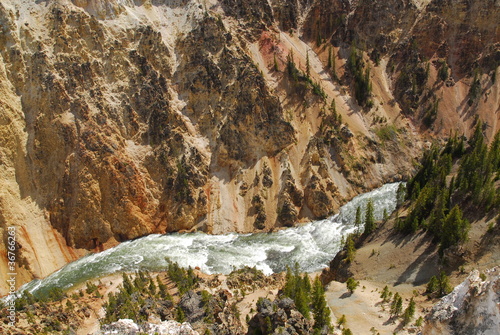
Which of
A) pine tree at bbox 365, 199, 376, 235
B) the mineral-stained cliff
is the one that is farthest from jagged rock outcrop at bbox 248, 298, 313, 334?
the mineral-stained cliff

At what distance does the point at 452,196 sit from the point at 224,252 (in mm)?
32167

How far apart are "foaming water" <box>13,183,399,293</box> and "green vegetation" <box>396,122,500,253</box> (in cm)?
1034

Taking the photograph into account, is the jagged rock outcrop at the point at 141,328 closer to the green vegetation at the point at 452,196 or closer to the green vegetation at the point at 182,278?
the green vegetation at the point at 182,278

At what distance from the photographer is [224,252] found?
51.7 m

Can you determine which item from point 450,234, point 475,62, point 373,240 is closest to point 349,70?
point 475,62

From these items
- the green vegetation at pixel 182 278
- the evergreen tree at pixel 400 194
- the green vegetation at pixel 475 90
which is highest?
the green vegetation at pixel 475 90

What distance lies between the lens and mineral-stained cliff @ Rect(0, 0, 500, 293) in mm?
54812

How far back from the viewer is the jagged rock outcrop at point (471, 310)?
11.9 m

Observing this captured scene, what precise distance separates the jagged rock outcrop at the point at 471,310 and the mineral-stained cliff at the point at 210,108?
144 feet

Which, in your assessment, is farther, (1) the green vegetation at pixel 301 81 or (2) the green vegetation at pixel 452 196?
(1) the green vegetation at pixel 301 81

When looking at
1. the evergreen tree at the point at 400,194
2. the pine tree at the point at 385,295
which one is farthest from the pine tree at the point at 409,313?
the evergreen tree at the point at 400,194

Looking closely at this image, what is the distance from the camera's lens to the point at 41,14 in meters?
61.8

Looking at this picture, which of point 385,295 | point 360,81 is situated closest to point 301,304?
point 385,295

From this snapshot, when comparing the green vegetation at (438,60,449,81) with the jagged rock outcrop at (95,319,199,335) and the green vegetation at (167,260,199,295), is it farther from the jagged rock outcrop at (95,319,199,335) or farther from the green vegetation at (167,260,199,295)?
the jagged rock outcrop at (95,319,199,335)
